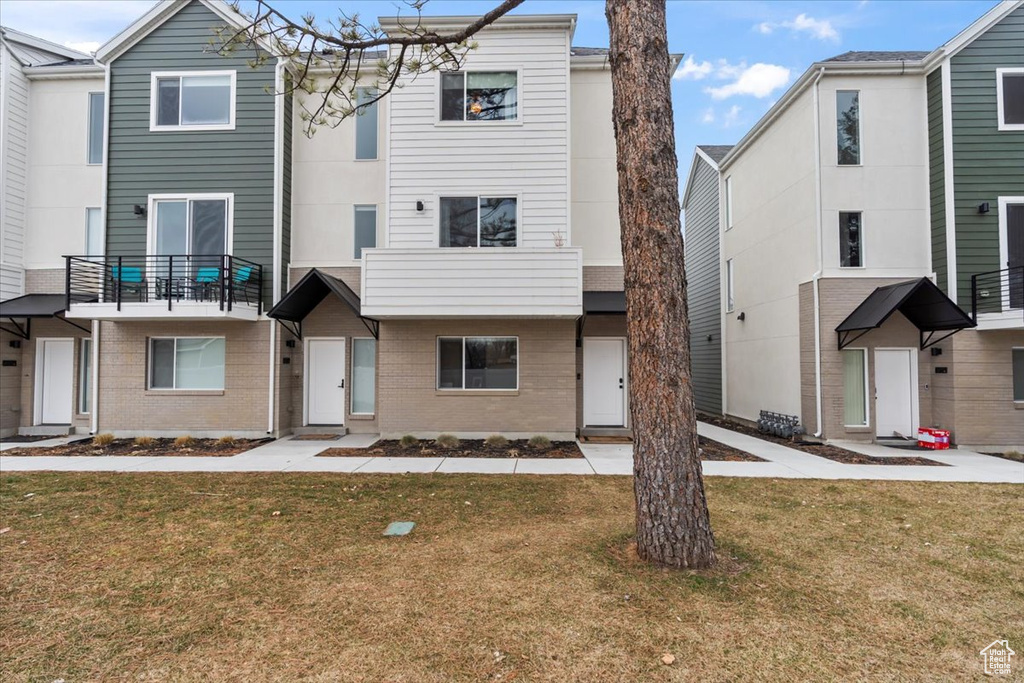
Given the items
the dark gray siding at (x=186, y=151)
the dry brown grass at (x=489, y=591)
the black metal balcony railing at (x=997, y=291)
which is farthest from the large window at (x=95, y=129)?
the black metal balcony railing at (x=997, y=291)

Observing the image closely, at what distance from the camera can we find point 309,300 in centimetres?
1073

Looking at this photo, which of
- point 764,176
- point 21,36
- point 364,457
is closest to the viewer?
point 364,457

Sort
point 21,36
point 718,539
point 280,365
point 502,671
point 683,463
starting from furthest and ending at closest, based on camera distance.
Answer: point 21,36 → point 280,365 → point 718,539 → point 683,463 → point 502,671

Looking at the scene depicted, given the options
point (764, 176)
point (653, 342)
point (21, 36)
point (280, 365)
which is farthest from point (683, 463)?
point (21, 36)

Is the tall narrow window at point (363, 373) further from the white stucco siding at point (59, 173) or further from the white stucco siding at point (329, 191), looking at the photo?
the white stucco siding at point (59, 173)

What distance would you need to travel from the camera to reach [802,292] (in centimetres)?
1101

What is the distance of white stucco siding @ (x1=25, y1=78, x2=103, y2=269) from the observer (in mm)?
11414

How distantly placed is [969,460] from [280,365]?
13896mm

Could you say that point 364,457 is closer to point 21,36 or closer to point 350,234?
point 350,234

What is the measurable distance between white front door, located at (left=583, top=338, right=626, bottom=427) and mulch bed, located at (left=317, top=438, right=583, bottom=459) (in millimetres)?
1317

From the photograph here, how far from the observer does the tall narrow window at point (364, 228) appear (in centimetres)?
1112

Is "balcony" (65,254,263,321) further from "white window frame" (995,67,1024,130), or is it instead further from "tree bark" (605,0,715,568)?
"white window frame" (995,67,1024,130)

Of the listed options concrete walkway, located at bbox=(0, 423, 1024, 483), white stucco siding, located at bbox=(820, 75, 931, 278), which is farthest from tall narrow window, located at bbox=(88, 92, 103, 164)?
white stucco siding, located at bbox=(820, 75, 931, 278)

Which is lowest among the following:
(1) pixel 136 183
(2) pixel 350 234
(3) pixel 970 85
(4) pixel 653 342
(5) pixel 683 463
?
(5) pixel 683 463
